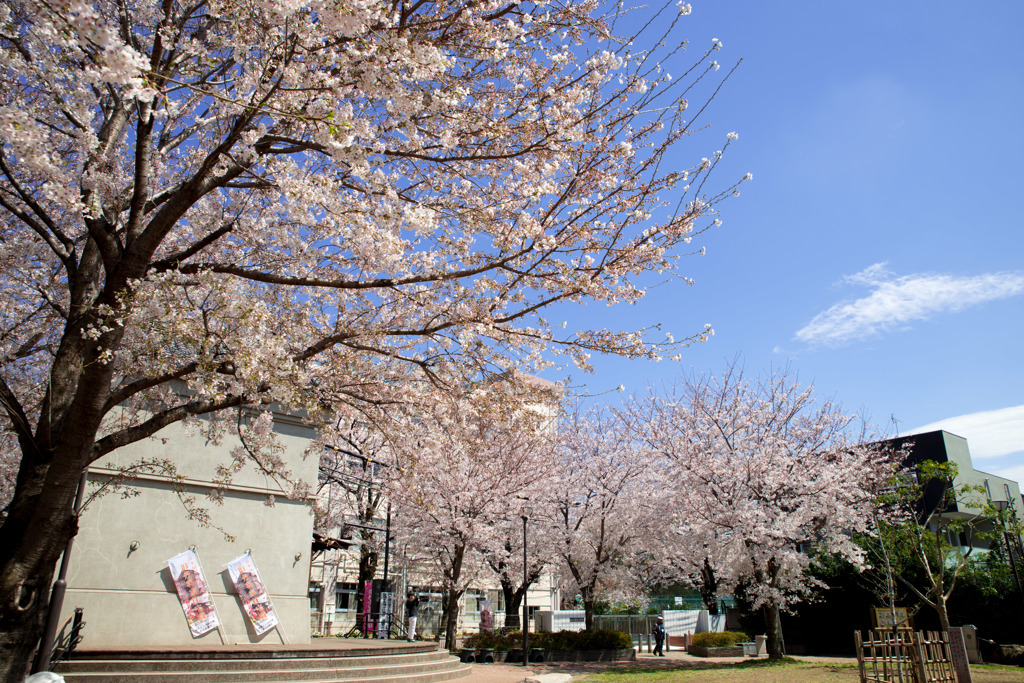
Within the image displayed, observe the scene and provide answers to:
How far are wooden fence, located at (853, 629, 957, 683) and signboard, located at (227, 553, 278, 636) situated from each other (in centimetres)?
1140

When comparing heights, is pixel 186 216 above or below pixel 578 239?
above

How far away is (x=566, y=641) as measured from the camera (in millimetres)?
20875

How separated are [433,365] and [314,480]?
8845mm

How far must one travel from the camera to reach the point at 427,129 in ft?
20.1

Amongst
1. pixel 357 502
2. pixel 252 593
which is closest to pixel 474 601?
pixel 357 502

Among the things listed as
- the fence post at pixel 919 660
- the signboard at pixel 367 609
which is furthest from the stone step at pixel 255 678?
the signboard at pixel 367 609

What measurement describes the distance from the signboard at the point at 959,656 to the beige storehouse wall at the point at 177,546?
43.5ft

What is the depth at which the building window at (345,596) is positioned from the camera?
100 feet

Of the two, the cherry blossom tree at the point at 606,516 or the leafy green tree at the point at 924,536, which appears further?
the cherry blossom tree at the point at 606,516

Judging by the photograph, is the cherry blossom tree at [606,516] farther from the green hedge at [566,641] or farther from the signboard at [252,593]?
the signboard at [252,593]

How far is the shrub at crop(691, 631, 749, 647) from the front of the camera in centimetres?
2456

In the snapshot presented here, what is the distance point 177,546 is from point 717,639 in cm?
2103

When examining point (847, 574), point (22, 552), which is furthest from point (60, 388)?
point (847, 574)

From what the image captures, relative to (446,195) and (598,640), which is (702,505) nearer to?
(598,640)
